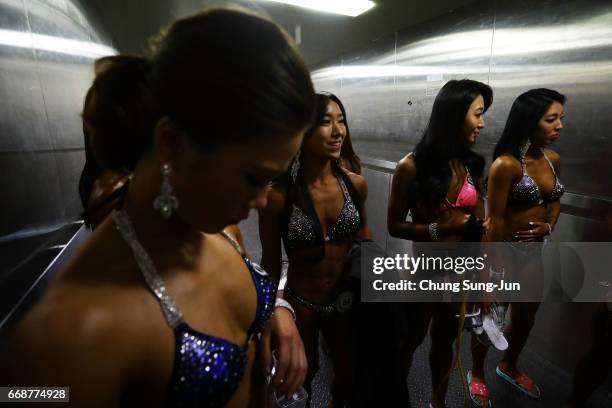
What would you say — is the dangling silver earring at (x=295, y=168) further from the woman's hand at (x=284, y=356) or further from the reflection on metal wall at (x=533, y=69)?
the reflection on metal wall at (x=533, y=69)

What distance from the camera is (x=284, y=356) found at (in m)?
1.01

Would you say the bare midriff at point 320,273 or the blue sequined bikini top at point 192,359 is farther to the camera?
the bare midriff at point 320,273

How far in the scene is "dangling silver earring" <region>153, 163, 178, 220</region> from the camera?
0.65 metres

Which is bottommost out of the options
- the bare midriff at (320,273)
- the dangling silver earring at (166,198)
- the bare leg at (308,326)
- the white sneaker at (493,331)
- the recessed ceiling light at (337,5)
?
the white sneaker at (493,331)

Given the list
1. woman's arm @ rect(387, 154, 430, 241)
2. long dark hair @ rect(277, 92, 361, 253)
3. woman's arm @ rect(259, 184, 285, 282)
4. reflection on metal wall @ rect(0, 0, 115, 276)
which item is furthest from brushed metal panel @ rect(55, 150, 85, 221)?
woman's arm @ rect(387, 154, 430, 241)

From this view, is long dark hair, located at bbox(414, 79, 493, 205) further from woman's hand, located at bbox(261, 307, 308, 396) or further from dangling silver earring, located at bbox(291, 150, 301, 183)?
woman's hand, located at bbox(261, 307, 308, 396)

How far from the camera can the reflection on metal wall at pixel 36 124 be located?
133 cm

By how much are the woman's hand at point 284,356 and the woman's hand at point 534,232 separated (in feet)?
5.96

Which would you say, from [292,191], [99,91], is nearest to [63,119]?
[292,191]

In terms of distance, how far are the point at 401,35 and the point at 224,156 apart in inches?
155

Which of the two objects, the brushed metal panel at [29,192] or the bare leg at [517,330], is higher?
the brushed metal panel at [29,192]

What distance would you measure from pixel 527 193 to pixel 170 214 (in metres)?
2.24

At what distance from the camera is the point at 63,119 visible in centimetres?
219

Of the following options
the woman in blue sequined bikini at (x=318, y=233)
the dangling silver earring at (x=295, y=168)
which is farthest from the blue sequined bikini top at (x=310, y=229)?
the dangling silver earring at (x=295, y=168)
